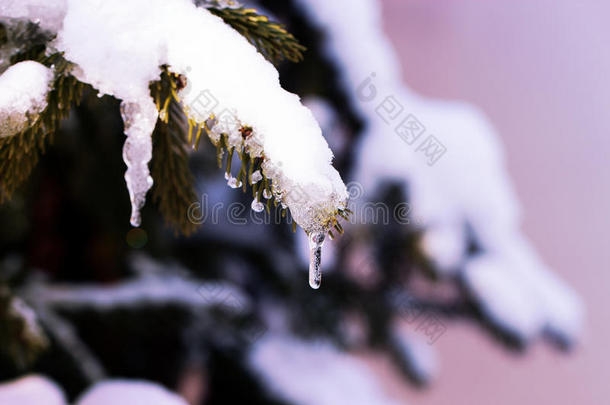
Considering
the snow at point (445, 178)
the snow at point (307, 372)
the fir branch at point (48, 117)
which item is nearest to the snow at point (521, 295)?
the snow at point (445, 178)

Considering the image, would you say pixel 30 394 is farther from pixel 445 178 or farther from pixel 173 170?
pixel 445 178

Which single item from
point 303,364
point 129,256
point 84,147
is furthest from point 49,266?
point 303,364

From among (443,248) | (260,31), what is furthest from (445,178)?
(260,31)

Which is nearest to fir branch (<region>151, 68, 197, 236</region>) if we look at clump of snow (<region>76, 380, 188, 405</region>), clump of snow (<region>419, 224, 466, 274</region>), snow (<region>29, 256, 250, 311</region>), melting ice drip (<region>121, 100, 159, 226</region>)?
melting ice drip (<region>121, 100, 159, 226</region>)

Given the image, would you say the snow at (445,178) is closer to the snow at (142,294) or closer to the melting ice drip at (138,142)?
the snow at (142,294)

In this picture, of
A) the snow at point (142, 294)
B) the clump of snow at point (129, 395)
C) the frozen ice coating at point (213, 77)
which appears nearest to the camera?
the frozen ice coating at point (213, 77)

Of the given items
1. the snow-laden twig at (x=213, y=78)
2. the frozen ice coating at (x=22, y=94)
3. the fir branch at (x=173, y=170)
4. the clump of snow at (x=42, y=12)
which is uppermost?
the snow-laden twig at (x=213, y=78)

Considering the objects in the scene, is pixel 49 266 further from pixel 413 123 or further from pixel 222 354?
pixel 413 123
